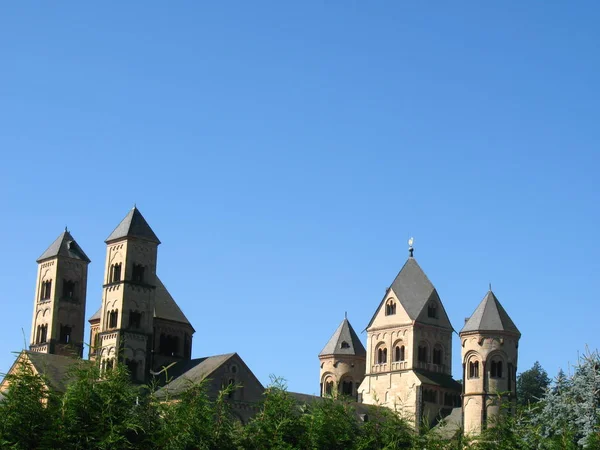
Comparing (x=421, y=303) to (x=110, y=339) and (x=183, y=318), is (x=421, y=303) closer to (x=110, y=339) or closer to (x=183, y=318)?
(x=183, y=318)

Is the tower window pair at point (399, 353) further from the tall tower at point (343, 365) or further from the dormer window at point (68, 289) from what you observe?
the dormer window at point (68, 289)

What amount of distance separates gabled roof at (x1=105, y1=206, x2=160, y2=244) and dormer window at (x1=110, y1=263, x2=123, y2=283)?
7.24ft

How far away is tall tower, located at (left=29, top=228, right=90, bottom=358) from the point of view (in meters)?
96.6

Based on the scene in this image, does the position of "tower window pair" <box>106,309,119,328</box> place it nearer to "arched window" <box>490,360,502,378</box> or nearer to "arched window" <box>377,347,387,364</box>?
"arched window" <box>377,347,387,364</box>

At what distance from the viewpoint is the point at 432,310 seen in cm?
10588

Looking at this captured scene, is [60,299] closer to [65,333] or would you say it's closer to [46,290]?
[46,290]

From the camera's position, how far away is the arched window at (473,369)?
314 feet

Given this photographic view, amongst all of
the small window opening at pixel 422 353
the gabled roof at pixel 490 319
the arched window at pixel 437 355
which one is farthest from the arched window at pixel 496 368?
the arched window at pixel 437 355

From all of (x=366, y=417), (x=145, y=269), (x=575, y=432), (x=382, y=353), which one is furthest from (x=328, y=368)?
(x=575, y=432)

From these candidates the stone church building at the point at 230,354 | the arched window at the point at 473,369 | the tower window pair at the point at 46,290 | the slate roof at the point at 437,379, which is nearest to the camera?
the stone church building at the point at 230,354

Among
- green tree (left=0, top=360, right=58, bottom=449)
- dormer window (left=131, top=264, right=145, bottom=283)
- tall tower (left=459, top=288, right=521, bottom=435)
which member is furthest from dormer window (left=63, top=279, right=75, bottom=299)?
green tree (left=0, top=360, right=58, bottom=449)

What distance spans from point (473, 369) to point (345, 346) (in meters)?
20.7

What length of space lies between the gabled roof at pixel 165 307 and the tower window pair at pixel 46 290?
889 cm

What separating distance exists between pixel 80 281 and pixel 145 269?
8.18m
